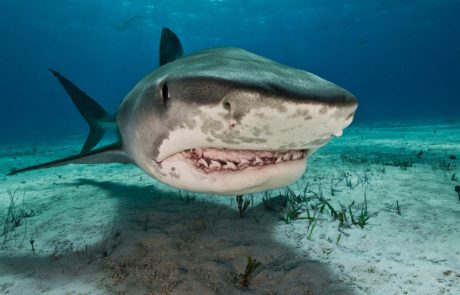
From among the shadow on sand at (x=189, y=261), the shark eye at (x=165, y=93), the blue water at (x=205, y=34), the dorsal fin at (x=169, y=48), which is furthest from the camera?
the blue water at (x=205, y=34)

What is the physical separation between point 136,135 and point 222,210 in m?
1.66

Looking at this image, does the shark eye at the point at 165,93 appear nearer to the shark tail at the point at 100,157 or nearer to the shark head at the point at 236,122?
the shark head at the point at 236,122

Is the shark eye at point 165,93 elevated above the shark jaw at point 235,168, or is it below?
above

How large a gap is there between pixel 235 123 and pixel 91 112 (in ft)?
19.7

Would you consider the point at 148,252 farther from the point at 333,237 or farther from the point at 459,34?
the point at 459,34

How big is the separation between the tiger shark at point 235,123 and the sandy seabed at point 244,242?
728 mm

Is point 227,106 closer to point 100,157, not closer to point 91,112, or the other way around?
point 100,157

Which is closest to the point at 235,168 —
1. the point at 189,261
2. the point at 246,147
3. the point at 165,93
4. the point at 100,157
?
the point at 246,147

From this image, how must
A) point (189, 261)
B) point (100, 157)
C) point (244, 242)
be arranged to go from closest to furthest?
point (189, 261) → point (244, 242) → point (100, 157)

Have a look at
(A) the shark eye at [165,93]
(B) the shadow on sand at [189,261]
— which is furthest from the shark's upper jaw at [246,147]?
(B) the shadow on sand at [189,261]

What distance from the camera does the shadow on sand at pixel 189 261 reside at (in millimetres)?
2273

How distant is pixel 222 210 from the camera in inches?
153

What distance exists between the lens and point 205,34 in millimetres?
71812

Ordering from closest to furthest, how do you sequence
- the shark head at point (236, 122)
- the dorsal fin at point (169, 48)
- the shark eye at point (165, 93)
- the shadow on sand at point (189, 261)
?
the shark head at point (236, 122) → the shark eye at point (165, 93) → the shadow on sand at point (189, 261) → the dorsal fin at point (169, 48)
